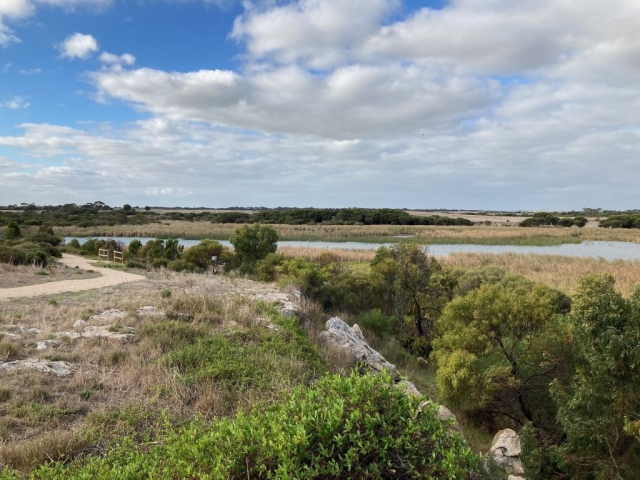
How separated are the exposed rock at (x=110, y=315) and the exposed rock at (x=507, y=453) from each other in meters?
8.09

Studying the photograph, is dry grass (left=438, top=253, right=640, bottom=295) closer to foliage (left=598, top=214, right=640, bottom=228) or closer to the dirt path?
the dirt path

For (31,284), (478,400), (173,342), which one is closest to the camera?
(173,342)

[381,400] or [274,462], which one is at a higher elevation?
[381,400]

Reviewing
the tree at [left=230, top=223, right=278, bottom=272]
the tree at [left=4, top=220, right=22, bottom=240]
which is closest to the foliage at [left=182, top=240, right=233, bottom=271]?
the tree at [left=230, top=223, right=278, bottom=272]

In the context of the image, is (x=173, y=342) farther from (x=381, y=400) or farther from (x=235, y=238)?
(x=235, y=238)

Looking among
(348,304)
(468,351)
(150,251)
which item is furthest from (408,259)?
(150,251)

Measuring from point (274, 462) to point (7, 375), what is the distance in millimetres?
5584

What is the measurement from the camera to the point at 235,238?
860 inches

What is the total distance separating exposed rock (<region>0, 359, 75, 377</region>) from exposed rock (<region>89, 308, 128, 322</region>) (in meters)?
2.61

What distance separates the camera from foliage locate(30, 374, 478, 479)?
2.53 m

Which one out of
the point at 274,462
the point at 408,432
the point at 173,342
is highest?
the point at 408,432

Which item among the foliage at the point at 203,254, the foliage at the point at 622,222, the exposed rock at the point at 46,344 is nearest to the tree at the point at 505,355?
the exposed rock at the point at 46,344

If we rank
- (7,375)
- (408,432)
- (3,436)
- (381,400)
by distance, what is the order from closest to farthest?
(408,432) → (381,400) → (3,436) → (7,375)

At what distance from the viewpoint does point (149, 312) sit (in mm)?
9883
